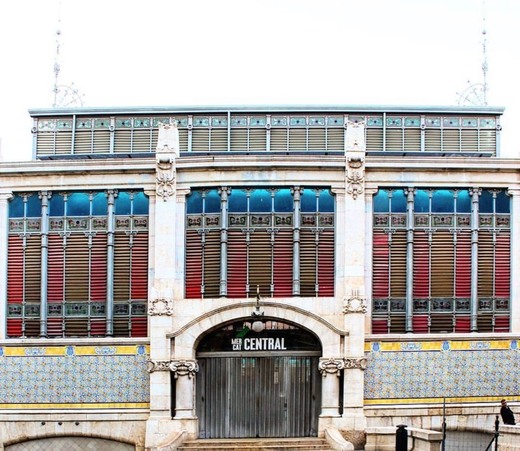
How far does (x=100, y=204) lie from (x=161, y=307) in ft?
15.3

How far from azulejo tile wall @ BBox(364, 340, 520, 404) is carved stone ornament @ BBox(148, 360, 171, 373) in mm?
7225

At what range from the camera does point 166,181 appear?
40281mm

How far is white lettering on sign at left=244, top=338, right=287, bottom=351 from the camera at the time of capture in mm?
40406

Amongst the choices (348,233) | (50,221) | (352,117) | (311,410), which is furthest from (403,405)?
(50,221)

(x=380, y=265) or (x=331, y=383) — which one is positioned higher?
(x=380, y=265)

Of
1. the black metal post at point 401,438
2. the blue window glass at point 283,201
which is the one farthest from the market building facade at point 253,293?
the black metal post at point 401,438

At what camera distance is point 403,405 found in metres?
39.8

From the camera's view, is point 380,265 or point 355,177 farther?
point 380,265

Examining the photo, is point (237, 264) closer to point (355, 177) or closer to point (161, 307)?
point (161, 307)

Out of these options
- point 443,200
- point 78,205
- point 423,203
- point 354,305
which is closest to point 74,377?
point 78,205

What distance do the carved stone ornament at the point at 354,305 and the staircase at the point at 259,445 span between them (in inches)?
186

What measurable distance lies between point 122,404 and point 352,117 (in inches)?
571

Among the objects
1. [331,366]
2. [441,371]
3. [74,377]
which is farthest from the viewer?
[74,377]

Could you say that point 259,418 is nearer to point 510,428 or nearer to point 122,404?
point 122,404
